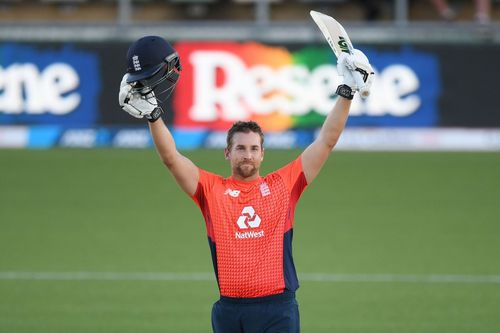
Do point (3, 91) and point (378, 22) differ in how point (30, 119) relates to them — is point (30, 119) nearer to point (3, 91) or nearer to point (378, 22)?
point (3, 91)

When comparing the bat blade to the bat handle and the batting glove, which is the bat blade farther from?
the batting glove

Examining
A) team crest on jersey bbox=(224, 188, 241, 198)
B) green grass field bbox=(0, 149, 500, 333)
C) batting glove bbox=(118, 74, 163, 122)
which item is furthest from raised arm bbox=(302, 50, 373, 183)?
green grass field bbox=(0, 149, 500, 333)

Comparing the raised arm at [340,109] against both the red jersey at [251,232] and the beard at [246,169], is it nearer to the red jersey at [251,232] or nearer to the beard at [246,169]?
the red jersey at [251,232]

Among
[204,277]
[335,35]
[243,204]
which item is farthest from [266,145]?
[243,204]

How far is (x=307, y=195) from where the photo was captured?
54.9 ft

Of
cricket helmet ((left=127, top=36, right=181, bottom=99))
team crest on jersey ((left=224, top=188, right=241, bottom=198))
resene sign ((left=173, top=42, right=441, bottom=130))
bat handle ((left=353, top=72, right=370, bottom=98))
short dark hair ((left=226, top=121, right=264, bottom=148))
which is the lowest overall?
resene sign ((left=173, top=42, right=441, bottom=130))

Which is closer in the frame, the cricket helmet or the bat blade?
the cricket helmet

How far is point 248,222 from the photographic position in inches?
244

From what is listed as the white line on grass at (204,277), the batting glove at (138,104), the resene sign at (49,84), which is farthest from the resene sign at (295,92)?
the batting glove at (138,104)

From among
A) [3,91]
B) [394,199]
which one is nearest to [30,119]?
[3,91]

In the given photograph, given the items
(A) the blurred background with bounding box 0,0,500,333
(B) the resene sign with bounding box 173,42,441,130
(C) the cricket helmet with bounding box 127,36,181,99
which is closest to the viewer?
(C) the cricket helmet with bounding box 127,36,181,99

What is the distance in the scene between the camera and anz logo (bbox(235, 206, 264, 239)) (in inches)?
243

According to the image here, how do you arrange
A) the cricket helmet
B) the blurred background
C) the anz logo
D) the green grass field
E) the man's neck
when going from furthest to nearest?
the blurred background, the green grass field, the man's neck, the anz logo, the cricket helmet

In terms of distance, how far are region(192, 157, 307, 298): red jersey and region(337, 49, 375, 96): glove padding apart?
65cm
